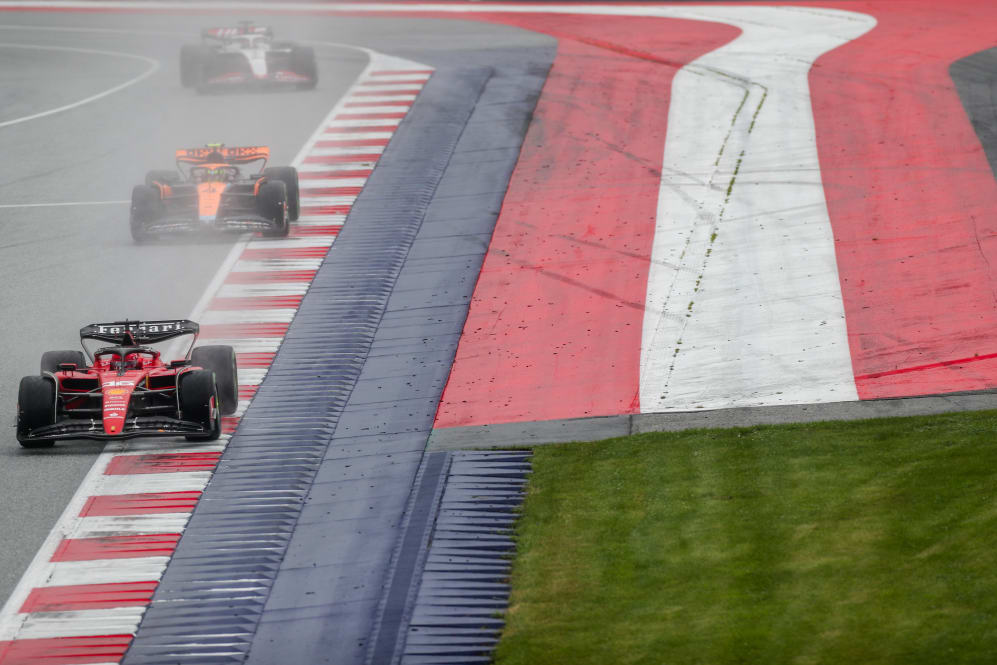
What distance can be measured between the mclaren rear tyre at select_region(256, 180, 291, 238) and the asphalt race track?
51 cm

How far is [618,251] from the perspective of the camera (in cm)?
2548

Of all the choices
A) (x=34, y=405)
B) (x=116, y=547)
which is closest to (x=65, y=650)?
(x=116, y=547)

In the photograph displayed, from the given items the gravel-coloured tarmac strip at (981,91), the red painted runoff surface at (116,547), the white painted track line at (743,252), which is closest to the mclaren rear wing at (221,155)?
the white painted track line at (743,252)

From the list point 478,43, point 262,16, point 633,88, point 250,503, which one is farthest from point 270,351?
point 262,16

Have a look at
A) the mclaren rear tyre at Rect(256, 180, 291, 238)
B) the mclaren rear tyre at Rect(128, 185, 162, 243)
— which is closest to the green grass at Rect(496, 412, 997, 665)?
the mclaren rear tyre at Rect(256, 180, 291, 238)

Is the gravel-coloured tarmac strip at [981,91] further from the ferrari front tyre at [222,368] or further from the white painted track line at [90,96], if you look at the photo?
the white painted track line at [90,96]

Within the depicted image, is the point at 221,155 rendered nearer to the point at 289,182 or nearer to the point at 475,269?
the point at 289,182

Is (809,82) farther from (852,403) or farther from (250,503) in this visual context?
(250,503)

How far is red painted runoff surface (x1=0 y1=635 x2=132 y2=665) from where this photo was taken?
1325 cm

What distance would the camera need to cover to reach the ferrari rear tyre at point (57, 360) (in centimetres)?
1803

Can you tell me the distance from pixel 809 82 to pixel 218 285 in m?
18.0

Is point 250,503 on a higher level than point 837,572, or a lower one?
lower

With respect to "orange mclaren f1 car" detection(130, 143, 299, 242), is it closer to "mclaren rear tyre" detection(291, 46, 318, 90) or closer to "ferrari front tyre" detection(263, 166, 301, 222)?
"ferrari front tyre" detection(263, 166, 301, 222)

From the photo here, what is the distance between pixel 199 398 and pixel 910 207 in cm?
1485
